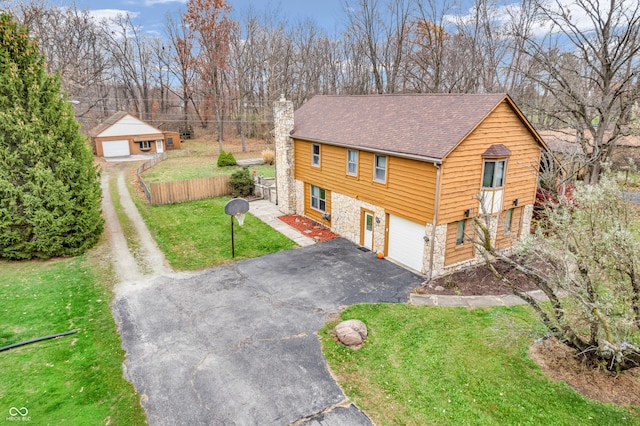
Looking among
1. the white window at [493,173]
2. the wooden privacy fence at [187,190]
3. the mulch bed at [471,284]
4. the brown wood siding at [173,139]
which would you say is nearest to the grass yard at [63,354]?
the mulch bed at [471,284]

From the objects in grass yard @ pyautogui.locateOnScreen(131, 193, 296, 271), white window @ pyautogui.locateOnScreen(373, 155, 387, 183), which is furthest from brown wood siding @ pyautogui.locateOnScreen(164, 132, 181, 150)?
white window @ pyautogui.locateOnScreen(373, 155, 387, 183)

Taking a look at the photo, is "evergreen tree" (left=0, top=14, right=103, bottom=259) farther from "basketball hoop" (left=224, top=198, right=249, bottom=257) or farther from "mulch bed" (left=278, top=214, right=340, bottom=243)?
"mulch bed" (left=278, top=214, right=340, bottom=243)

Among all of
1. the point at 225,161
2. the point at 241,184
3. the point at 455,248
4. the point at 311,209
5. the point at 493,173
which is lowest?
the point at 455,248

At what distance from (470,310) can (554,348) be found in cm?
250

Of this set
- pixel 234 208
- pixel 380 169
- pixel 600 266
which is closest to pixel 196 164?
pixel 234 208

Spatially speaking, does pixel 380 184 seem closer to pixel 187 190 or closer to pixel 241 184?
pixel 241 184

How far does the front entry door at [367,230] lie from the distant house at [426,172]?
0.04 metres

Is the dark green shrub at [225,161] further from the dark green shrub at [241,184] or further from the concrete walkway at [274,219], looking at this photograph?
the concrete walkway at [274,219]

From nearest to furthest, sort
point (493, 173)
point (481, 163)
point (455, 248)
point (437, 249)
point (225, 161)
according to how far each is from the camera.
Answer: point (437, 249) → point (481, 163) → point (493, 173) → point (455, 248) → point (225, 161)

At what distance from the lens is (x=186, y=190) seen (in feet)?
79.8

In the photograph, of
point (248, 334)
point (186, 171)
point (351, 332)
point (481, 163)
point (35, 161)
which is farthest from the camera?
point (186, 171)

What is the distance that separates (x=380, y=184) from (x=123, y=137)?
118ft

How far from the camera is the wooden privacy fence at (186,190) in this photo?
23.5m

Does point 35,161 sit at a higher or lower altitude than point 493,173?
higher
